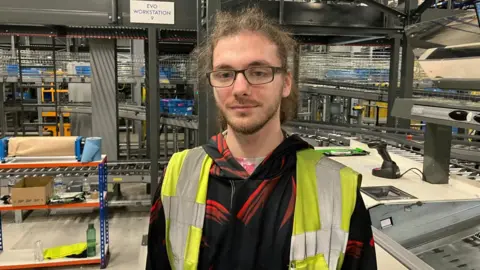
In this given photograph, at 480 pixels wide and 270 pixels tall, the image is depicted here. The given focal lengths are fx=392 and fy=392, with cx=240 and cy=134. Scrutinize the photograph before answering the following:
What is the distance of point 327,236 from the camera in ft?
3.10

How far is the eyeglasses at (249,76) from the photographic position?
3.18ft

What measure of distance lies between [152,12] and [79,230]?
98.7 inches

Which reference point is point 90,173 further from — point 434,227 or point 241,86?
point 241,86

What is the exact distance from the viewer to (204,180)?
1021mm

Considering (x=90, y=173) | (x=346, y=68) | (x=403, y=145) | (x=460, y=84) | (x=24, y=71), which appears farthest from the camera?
(x=24, y=71)

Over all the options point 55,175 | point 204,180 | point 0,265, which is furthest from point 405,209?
point 55,175

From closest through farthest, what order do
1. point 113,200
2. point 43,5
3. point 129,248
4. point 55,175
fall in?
point 43,5, point 129,248, point 55,175, point 113,200

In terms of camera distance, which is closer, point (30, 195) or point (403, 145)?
point (403, 145)

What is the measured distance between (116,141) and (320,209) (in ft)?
13.8

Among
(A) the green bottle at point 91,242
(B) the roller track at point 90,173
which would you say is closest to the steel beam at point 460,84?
(A) the green bottle at point 91,242

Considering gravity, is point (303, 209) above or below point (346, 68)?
below

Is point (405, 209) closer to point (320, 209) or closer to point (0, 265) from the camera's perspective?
point (320, 209)

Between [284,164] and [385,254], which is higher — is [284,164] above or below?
above

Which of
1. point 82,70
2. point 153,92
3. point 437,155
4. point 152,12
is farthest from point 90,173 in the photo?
point 437,155
